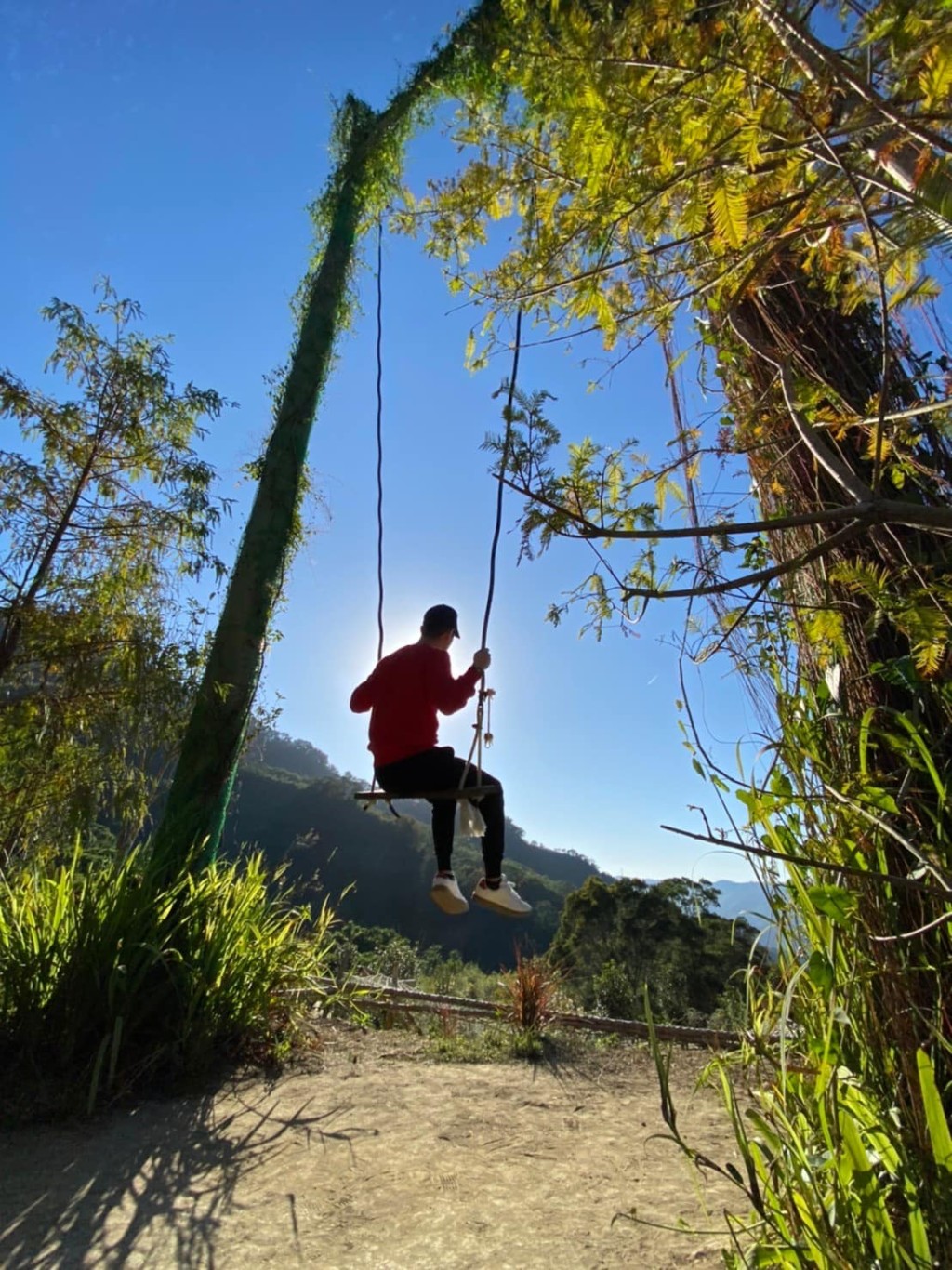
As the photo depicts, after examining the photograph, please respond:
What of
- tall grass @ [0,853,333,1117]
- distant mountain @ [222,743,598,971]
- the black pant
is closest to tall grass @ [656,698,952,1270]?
the black pant

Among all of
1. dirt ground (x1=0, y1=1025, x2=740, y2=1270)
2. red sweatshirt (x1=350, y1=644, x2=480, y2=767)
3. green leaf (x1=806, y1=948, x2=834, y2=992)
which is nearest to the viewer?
green leaf (x1=806, y1=948, x2=834, y2=992)

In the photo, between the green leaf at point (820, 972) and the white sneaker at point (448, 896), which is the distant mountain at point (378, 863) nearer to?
the white sneaker at point (448, 896)

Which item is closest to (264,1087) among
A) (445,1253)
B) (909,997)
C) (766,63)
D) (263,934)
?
(263,934)

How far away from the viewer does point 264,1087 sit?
10.5 ft

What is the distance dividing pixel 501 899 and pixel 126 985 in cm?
166

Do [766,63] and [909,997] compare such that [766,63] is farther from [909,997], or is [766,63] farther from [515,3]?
[909,997]

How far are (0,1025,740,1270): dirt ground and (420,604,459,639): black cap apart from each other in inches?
81.7

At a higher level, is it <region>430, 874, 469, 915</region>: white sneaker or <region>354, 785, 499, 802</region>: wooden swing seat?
<region>354, 785, 499, 802</region>: wooden swing seat

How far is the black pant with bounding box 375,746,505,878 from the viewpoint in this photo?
321 cm

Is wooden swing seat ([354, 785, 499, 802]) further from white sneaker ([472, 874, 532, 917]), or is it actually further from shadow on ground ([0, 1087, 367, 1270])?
shadow on ground ([0, 1087, 367, 1270])

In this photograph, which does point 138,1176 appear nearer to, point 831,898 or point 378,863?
point 831,898

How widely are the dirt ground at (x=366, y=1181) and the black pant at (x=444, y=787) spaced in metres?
1.02

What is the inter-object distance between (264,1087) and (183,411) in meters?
3.93

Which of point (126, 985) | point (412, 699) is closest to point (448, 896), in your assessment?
point (412, 699)
